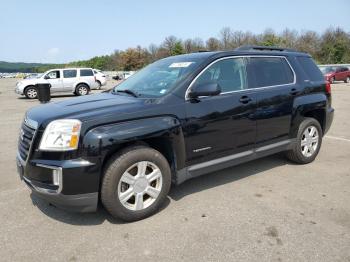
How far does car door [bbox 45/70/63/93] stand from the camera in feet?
65.7

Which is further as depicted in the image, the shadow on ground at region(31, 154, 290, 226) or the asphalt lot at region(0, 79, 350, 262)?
the shadow on ground at region(31, 154, 290, 226)

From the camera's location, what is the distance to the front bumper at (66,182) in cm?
313

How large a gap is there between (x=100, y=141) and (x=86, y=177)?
1.21ft

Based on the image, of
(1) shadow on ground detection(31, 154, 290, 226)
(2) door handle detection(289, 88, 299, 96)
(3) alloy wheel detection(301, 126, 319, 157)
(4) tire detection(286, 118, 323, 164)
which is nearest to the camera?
(1) shadow on ground detection(31, 154, 290, 226)

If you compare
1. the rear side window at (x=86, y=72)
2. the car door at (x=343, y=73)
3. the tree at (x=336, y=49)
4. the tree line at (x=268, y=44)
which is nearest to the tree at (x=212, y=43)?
the tree line at (x=268, y=44)

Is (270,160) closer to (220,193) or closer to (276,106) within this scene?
(276,106)

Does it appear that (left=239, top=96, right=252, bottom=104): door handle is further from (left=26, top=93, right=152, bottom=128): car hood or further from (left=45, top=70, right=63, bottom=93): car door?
(left=45, top=70, right=63, bottom=93): car door

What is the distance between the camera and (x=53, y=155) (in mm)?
3178

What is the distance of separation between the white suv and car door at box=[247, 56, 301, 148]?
17.1 metres

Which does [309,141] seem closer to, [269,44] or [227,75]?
[227,75]

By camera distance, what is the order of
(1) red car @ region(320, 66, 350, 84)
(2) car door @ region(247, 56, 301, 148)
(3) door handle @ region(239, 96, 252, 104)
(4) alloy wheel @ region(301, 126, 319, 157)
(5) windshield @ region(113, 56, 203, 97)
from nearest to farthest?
(5) windshield @ region(113, 56, 203, 97) → (3) door handle @ region(239, 96, 252, 104) → (2) car door @ region(247, 56, 301, 148) → (4) alloy wheel @ region(301, 126, 319, 157) → (1) red car @ region(320, 66, 350, 84)

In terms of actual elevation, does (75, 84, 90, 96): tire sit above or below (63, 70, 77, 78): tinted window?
below

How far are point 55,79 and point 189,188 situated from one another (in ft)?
58.1

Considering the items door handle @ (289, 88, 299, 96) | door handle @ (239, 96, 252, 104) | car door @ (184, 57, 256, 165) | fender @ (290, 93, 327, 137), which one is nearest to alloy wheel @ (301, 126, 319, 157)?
fender @ (290, 93, 327, 137)
